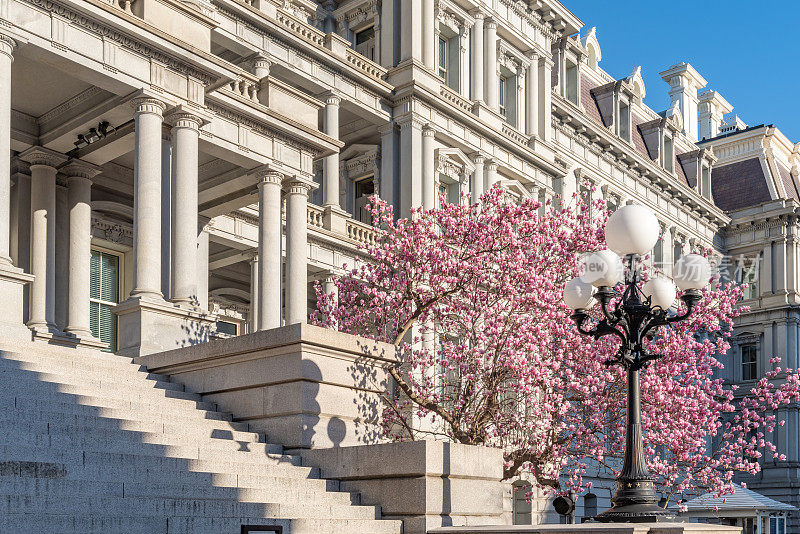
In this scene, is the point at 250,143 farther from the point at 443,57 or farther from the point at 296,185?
the point at 443,57

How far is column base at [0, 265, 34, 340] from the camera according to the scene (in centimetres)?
1377

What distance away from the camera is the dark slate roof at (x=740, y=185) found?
60.6 m

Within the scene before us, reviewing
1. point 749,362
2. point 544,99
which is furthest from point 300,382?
point 749,362

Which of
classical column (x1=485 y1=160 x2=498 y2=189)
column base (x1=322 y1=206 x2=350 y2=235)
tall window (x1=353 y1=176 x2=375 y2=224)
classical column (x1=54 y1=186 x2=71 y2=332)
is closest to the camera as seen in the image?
classical column (x1=54 y1=186 x2=71 y2=332)

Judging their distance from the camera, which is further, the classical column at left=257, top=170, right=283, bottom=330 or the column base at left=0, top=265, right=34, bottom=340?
the classical column at left=257, top=170, right=283, bottom=330

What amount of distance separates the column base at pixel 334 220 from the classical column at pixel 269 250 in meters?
7.25

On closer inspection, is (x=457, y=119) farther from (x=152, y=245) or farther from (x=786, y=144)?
(x=786, y=144)

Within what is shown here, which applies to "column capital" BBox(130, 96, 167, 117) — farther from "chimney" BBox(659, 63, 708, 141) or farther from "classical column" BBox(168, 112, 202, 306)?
"chimney" BBox(659, 63, 708, 141)

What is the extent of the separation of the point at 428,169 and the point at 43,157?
13434 mm

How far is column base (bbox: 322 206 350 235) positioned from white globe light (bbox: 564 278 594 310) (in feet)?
51.0

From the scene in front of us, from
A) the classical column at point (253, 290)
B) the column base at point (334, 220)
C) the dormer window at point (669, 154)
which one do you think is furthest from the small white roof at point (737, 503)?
the dormer window at point (669, 154)

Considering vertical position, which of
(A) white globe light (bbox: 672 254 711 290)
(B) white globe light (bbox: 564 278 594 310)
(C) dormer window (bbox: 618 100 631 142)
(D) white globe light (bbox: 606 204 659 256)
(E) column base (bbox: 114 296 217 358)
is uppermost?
(C) dormer window (bbox: 618 100 631 142)

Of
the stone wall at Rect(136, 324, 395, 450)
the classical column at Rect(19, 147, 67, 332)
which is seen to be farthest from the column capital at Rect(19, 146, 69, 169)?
the stone wall at Rect(136, 324, 395, 450)

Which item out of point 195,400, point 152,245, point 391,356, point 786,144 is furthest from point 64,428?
point 786,144
